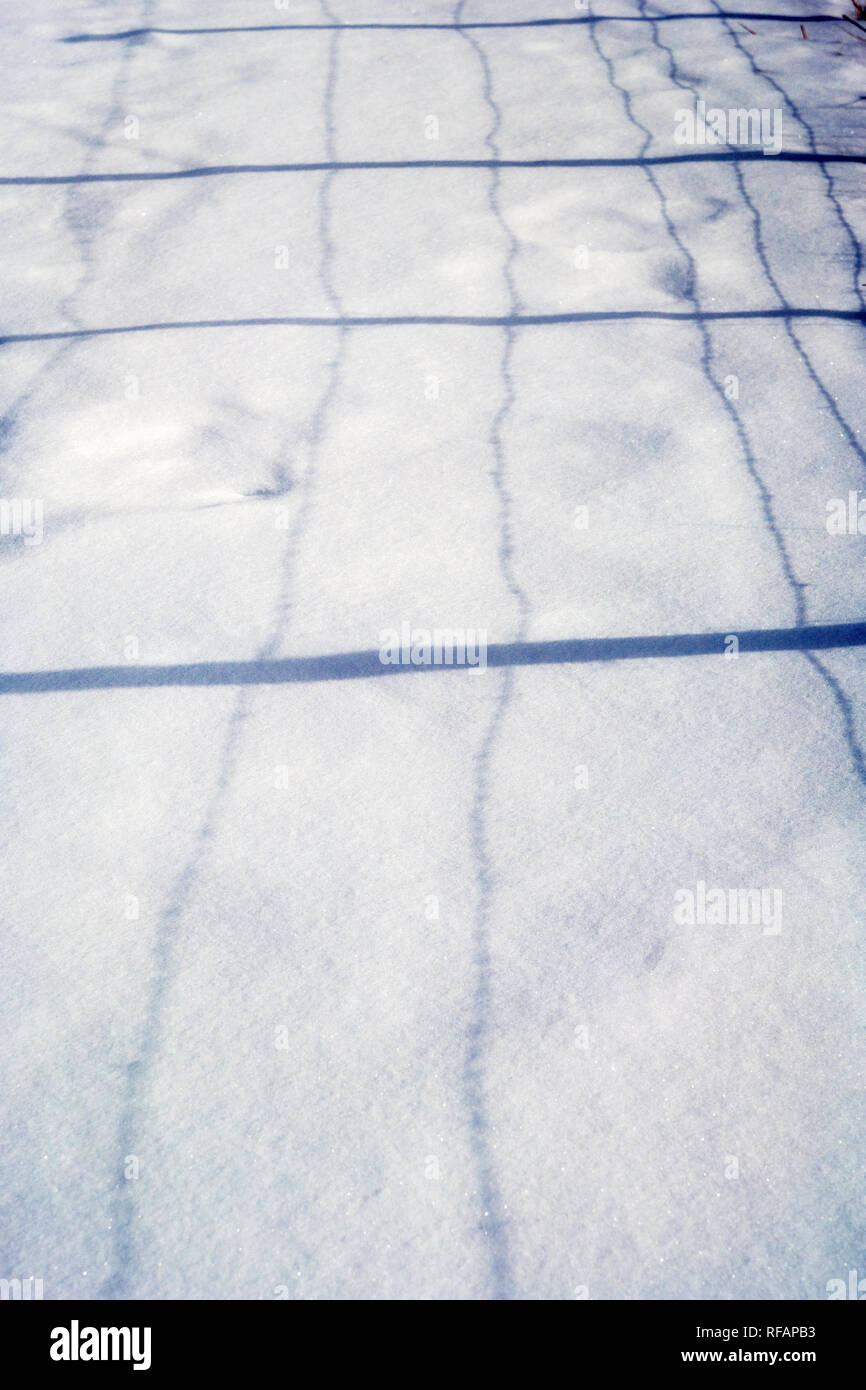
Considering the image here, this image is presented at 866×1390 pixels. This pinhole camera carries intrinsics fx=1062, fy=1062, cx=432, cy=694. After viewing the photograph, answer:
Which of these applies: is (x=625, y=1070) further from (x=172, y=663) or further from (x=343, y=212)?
(x=343, y=212)

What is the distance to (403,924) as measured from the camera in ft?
5.77

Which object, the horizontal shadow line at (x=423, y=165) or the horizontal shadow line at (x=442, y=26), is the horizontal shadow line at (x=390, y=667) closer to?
the horizontal shadow line at (x=423, y=165)

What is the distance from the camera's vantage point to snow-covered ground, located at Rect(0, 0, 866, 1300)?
1480 millimetres

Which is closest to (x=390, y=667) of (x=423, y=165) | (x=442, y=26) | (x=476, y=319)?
(x=476, y=319)

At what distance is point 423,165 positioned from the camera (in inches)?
156

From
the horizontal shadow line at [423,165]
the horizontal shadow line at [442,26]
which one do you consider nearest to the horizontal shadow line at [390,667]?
the horizontal shadow line at [423,165]

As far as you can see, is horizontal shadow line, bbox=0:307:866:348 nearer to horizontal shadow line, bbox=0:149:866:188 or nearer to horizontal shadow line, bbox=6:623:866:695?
horizontal shadow line, bbox=0:149:866:188

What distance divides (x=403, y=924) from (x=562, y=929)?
0.86ft

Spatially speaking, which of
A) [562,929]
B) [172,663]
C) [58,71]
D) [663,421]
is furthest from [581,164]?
[562,929]

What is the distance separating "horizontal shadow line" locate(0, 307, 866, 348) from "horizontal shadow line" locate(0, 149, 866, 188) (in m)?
1.11

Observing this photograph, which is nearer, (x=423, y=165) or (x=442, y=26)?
(x=423, y=165)

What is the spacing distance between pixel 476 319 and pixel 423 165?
1178 mm

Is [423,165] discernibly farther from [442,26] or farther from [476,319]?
[442,26]

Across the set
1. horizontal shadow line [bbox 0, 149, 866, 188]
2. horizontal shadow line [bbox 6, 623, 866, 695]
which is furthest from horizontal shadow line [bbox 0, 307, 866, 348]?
horizontal shadow line [bbox 6, 623, 866, 695]
